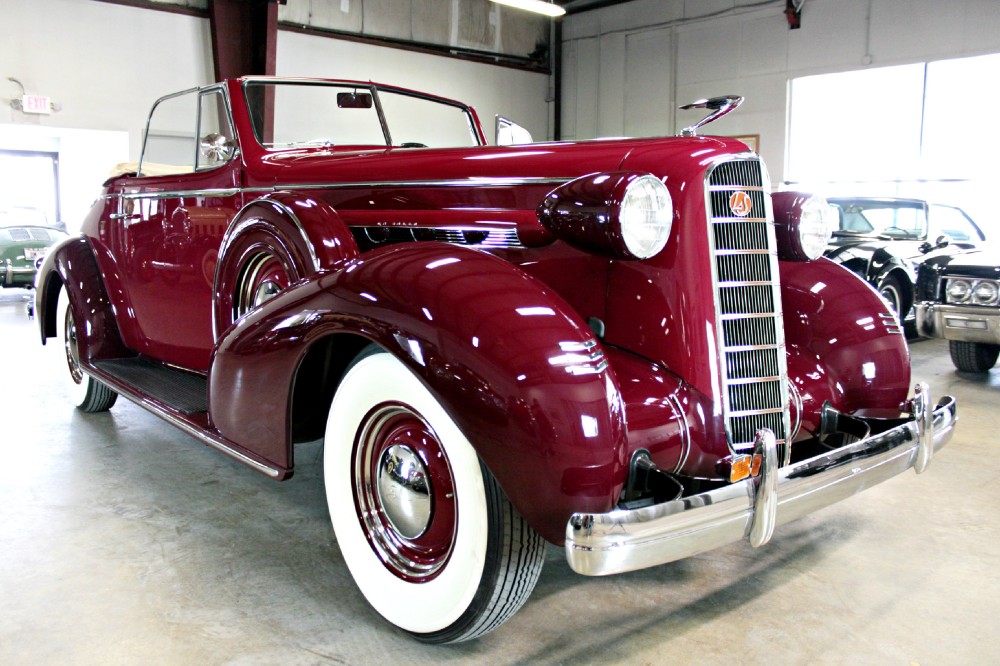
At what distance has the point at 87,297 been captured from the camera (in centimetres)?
406

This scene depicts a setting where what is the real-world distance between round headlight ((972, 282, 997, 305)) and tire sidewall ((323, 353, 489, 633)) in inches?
186

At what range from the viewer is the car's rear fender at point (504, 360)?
1.68 metres

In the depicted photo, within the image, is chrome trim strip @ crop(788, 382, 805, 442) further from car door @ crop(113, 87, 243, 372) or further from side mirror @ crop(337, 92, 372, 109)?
side mirror @ crop(337, 92, 372, 109)

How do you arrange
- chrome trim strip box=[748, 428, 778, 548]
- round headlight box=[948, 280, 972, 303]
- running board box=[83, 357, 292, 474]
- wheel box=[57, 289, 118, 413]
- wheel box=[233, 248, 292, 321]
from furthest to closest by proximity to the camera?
1. round headlight box=[948, 280, 972, 303]
2. wheel box=[57, 289, 118, 413]
3. wheel box=[233, 248, 292, 321]
4. running board box=[83, 357, 292, 474]
5. chrome trim strip box=[748, 428, 778, 548]

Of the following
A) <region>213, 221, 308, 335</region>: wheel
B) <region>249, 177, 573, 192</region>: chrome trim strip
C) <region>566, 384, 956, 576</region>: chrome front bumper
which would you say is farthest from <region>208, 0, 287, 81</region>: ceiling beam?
<region>566, 384, 956, 576</region>: chrome front bumper

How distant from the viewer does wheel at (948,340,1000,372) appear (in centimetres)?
568

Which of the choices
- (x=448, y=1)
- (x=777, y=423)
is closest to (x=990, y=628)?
(x=777, y=423)

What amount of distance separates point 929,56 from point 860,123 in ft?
4.13

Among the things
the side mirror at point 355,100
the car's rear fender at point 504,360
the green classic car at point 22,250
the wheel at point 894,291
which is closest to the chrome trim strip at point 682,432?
the car's rear fender at point 504,360

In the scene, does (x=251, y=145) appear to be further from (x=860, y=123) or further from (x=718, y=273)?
(x=860, y=123)

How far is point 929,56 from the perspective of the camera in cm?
1103

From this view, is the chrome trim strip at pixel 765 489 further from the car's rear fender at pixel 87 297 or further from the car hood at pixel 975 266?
the car hood at pixel 975 266

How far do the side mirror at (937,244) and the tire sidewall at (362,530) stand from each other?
260 inches

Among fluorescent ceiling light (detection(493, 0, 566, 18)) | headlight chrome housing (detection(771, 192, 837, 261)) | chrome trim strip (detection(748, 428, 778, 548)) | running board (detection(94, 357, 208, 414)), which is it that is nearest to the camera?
chrome trim strip (detection(748, 428, 778, 548))
